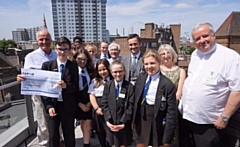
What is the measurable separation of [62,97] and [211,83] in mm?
1831

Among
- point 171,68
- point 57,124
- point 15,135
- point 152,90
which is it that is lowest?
point 15,135

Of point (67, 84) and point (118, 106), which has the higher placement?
point (67, 84)

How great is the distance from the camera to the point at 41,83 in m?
2.22

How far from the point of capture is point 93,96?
98.9 inches

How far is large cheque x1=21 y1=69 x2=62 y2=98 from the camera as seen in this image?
2.18 metres

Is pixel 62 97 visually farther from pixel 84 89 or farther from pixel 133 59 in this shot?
pixel 133 59

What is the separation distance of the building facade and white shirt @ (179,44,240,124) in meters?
85.6

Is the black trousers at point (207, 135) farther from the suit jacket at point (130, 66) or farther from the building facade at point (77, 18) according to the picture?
the building facade at point (77, 18)

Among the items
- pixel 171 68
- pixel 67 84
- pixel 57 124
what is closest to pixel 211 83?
pixel 171 68

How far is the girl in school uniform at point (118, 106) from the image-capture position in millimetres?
2223

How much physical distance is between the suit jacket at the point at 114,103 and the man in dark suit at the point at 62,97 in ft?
1.50

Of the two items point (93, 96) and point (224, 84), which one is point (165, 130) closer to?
point (224, 84)

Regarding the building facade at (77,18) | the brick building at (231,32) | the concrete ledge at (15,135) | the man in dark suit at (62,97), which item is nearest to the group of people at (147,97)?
the man in dark suit at (62,97)

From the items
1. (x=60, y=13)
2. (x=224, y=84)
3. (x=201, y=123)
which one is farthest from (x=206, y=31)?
(x=60, y=13)
